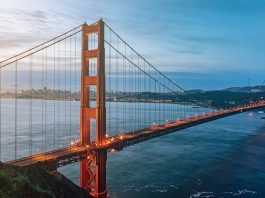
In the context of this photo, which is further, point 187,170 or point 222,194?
point 187,170

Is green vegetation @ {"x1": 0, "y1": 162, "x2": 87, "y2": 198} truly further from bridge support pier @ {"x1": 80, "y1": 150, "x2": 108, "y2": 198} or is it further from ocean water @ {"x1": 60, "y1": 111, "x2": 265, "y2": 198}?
ocean water @ {"x1": 60, "y1": 111, "x2": 265, "y2": 198}

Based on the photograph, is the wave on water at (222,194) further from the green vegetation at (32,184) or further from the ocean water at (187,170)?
the green vegetation at (32,184)

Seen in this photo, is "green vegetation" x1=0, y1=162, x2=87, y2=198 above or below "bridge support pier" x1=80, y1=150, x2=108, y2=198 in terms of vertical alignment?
above

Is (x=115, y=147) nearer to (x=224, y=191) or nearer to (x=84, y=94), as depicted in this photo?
(x=84, y=94)

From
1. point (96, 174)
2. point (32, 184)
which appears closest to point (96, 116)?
point (96, 174)

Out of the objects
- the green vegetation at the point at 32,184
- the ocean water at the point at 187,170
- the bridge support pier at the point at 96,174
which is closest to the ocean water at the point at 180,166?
the ocean water at the point at 187,170

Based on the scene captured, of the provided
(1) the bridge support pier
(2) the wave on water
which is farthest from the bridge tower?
(2) the wave on water

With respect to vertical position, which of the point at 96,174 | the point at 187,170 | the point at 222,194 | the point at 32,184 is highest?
the point at 32,184

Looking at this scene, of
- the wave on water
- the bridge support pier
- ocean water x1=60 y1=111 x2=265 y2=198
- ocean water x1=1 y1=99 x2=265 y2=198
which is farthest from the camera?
ocean water x1=1 y1=99 x2=265 y2=198

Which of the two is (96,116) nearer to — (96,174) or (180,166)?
(96,174)
